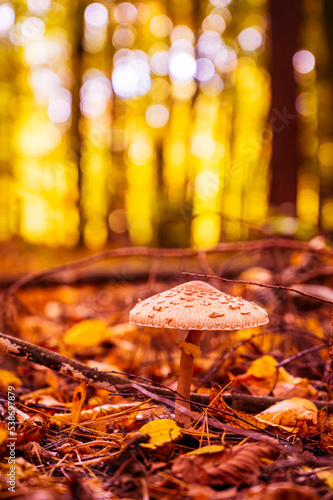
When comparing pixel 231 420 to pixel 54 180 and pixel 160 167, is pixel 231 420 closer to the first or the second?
pixel 160 167

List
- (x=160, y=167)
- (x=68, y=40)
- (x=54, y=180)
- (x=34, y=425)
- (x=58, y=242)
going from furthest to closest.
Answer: (x=58, y=242) < (x=54, y=180) < (x=160, y=167) < (x=68, y=40) < (x=34, y=425)

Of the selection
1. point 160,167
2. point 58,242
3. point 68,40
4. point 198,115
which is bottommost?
point 58,242

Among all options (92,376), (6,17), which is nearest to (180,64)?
(6,17)

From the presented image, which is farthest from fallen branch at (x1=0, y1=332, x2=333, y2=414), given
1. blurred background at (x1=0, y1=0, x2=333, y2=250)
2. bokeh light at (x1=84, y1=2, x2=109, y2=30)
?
bokeh light at (x1=84, y1=2, x2=109, y2=30)

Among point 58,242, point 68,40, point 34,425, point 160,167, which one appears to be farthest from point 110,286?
point 58,242

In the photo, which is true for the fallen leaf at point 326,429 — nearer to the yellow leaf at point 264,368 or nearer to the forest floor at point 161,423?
the forest floor at point 161,423

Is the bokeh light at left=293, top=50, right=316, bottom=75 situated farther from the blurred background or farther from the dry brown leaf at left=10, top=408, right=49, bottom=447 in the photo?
the dry brown leaf at left=10, top=408, right=49, bottom=447

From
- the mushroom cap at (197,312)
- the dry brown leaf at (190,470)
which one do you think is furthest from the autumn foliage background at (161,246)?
the mushroom cap at (197,312)
